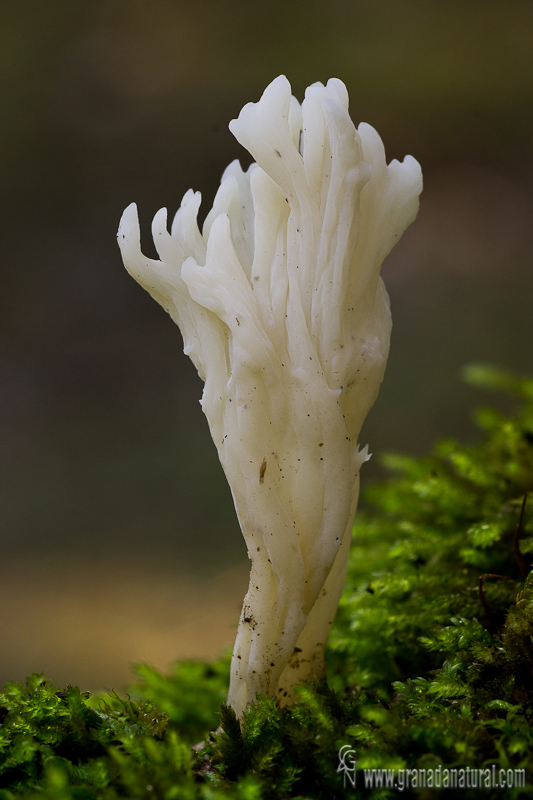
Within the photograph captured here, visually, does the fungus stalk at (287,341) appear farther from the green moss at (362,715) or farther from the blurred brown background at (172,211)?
the blurred brown background at (172,211)

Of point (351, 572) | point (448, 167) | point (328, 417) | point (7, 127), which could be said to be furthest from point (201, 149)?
point (328, 417)

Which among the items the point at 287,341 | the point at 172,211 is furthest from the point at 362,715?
the point at 172,211

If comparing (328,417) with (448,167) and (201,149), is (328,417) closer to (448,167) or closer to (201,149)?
(201,149)

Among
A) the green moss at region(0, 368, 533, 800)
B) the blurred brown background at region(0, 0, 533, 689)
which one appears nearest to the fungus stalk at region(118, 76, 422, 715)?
the green moss at region(0, 368, 533, 800)

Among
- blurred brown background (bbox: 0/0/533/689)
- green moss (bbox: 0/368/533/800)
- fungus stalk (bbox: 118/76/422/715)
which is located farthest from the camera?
blurred brown background (bbox: 0/0/533/689)

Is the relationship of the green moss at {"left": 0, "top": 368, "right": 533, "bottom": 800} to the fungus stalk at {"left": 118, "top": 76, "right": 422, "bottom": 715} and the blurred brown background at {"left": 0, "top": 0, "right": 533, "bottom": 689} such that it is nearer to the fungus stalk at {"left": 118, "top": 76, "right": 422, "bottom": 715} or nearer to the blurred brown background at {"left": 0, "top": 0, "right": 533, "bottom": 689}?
the fungus stalk at {"left": 118, "top": 76, "right": 422, "bottom": 715}
